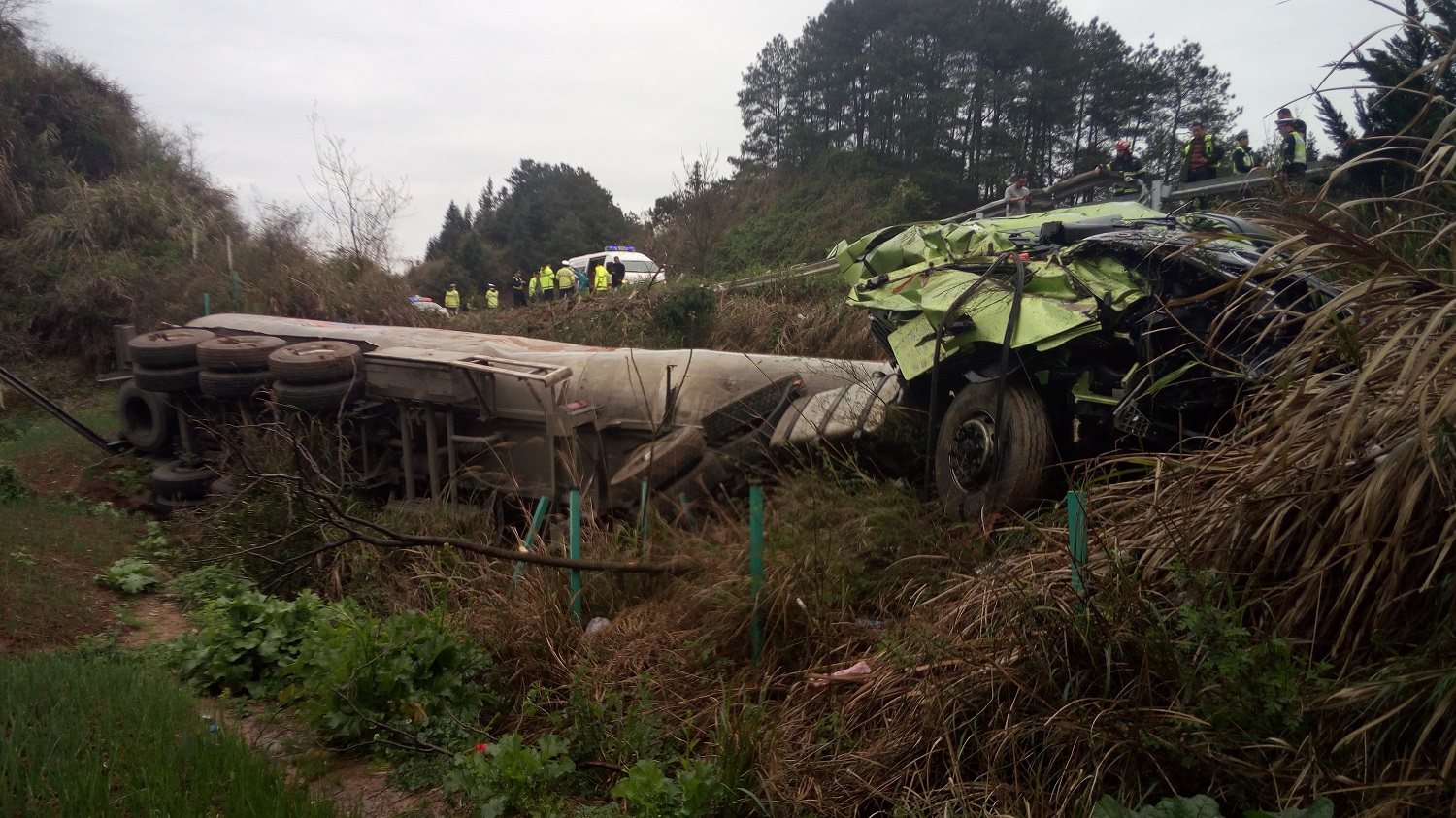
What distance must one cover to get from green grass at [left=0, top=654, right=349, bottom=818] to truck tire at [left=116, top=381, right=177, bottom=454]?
22.8 feet

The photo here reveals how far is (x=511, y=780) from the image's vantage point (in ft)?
12.1

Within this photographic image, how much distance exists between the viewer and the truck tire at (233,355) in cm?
933

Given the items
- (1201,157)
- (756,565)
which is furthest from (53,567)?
(1201,157)

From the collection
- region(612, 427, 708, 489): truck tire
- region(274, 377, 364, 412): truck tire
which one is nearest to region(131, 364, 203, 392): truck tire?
region(274, 377, 364, 412): truck tire

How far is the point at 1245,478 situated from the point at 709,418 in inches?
172

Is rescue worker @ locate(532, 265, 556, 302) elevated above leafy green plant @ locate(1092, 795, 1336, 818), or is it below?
above

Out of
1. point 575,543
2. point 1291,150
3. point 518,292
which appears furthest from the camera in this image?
point 518,292

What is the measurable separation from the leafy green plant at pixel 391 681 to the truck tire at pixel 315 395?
4.05 metres

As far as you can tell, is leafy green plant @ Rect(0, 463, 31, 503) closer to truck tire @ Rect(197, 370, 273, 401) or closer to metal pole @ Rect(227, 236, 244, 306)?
truck tire @ Rect(197, 370, 273, 401)

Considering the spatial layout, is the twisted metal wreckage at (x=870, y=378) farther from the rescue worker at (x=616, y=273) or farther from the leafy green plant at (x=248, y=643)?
the rescue worker at (x=616, y=273)

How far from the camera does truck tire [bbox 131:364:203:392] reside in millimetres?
9805

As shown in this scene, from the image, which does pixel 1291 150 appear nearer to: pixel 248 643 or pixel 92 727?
pixel 248 643

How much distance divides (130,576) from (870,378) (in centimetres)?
571

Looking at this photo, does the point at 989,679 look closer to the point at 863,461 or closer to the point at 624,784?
the point at 624,784
